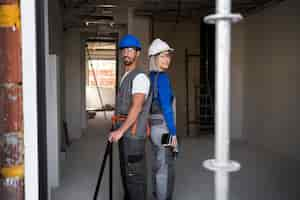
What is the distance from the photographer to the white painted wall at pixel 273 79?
4824 mm

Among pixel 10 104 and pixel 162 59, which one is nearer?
pixel 10 104

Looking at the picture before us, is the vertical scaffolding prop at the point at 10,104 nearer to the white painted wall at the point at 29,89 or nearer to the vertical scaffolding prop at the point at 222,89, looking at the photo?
the white painted wall at the point at 29,89

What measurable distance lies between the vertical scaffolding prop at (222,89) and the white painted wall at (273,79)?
167 inches

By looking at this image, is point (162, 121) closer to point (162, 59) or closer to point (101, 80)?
point (162, 59)

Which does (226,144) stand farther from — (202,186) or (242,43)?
(242,43)

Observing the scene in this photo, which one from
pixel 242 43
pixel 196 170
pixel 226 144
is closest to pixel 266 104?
pixel 242 43

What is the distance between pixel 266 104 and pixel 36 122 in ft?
Answer: 16.4

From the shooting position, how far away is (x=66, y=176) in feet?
13.1

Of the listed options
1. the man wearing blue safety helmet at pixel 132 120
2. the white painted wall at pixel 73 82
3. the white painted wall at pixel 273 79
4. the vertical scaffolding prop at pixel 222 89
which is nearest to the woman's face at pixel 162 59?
the man wearing blue safety helmet at pixel 132 120

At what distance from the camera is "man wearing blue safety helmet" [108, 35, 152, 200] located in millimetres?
2320

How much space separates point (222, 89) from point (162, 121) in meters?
1.64

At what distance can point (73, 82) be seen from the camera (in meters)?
7.18

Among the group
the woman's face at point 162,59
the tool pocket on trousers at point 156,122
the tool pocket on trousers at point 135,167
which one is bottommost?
the tool pocket on trousers at point 135,167

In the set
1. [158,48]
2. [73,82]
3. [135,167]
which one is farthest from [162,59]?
[73,82]
